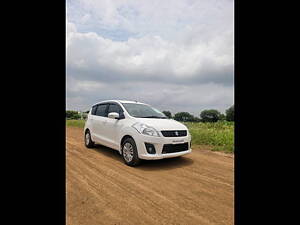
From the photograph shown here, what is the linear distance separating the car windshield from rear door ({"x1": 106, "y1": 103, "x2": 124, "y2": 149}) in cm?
23

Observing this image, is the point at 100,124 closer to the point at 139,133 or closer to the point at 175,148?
the point at 139,133

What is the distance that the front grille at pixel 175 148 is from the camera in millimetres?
3852

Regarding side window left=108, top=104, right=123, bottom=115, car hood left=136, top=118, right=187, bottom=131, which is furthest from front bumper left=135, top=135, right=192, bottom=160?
side window left=108, top=104, right=123, bottom=115

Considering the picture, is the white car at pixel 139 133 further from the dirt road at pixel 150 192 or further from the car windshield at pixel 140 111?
the dirt road at pixel 150 192

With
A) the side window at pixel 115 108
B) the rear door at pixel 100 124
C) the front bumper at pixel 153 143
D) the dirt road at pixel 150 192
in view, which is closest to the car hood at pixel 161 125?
the front bumper at pixel 153 143

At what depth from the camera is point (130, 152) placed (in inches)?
158

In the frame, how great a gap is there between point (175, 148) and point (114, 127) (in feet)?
5.33

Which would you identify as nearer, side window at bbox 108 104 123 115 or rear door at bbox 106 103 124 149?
rear door at bbox 106 103 124 149

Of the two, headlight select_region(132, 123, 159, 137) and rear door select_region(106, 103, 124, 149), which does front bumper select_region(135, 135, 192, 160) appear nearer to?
headlight select_region(132, 123, 159, 137)

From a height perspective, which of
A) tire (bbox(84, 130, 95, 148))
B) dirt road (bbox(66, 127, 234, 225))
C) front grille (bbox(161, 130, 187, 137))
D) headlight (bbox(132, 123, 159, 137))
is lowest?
dirt road (bbox(66, 127, 234, 225))

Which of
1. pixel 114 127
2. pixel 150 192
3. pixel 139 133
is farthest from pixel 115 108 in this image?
pixel 150 192

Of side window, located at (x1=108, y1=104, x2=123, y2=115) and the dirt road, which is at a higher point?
side window, located at (x1=108, y1=104, x2=123, y2=115)

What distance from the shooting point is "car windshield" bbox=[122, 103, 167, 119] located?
4541 millimetres
